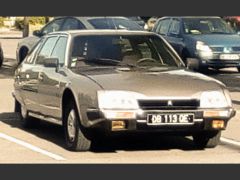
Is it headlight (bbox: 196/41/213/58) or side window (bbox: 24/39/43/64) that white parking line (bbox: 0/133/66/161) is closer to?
side window (bbox: 24/39/43/64)

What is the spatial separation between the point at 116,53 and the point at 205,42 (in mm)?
10832

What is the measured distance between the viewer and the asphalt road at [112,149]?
28.1 ft

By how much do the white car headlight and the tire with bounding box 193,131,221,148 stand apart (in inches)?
44.6

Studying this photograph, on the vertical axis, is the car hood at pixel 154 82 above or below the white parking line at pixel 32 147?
above

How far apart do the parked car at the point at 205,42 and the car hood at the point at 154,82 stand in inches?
430

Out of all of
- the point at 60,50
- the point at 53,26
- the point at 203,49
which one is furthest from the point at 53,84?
the point at 203,49

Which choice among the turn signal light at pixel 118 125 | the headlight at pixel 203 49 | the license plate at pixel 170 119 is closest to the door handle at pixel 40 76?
the turn signal light at pixel 118 125

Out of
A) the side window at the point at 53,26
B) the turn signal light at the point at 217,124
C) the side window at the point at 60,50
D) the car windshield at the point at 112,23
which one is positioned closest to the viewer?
the turn signal light at the point at 217,124

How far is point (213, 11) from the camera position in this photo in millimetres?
8156

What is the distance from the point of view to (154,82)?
8.80m

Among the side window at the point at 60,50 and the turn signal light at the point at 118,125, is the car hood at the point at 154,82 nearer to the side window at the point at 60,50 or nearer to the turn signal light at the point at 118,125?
the turn signal light at the point at 118,125

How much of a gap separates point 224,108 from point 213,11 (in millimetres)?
1289

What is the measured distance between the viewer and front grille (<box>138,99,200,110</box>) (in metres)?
8.52

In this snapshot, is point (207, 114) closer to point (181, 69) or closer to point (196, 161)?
point (196, 161)
